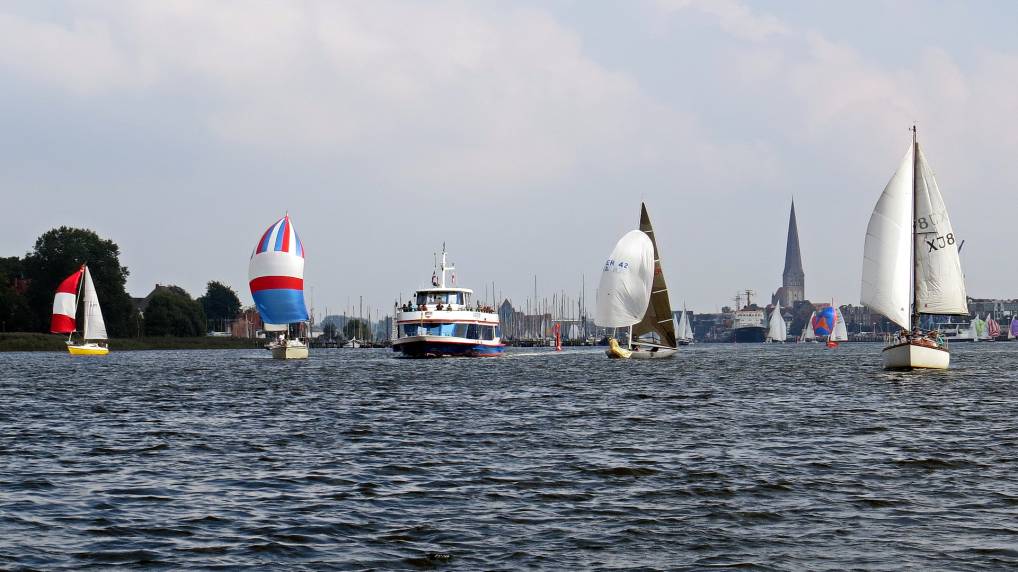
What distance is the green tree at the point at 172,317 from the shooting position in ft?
563

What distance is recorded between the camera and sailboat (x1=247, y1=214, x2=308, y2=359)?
86.9 m

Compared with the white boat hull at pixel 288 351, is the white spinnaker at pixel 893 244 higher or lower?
higher

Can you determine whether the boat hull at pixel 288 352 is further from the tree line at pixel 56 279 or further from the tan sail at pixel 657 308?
the tree line at pixel 56 279

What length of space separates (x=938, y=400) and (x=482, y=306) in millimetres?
53713

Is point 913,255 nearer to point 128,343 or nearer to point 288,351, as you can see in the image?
point 288,351

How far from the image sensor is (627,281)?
→ 8200 cm

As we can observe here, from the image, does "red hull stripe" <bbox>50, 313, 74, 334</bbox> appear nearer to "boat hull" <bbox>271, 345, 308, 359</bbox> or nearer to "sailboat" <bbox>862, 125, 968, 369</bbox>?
"boat hull" <bbox>271, 345, 308, 359</bbox>

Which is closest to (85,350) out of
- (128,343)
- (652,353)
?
(128,343)

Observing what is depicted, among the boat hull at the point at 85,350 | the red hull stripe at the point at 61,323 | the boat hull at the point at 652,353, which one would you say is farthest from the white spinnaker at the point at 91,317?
the boat hull at the point at 652,353

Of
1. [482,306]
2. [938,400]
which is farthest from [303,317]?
[938,400]

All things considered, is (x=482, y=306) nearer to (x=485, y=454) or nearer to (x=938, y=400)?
(x=938, y=400)

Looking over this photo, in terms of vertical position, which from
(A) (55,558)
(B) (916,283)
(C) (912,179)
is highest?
(C) (912,179)

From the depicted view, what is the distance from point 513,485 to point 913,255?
1665 inches

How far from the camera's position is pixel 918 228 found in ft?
186
